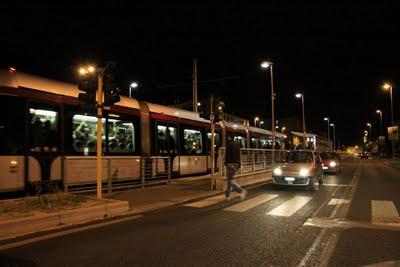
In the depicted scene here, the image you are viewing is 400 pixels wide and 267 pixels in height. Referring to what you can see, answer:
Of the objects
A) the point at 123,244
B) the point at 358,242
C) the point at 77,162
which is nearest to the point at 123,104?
the point at 77,162

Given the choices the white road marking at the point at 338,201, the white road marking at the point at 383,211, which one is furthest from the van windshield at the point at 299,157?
the white road marking at the point at 383,211

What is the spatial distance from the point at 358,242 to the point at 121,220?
208 inches

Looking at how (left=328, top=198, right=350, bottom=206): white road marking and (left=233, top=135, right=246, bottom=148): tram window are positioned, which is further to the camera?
(left=233, top=135, right=246, bottom=148): tram window

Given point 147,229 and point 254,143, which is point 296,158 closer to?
point 147,229

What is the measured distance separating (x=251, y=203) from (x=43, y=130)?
269 inches

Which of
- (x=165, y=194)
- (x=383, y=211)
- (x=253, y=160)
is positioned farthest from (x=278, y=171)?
(x=383, y=211)

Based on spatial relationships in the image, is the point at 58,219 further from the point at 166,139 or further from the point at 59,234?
the point at 166,139

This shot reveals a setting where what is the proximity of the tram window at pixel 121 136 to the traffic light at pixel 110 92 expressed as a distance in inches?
154

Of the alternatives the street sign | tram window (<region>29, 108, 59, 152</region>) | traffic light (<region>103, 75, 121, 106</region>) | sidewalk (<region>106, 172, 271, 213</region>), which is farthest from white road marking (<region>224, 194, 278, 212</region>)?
the street sign

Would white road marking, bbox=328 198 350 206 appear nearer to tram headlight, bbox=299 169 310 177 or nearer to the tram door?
tram headlight, bbox=299 169 310 177

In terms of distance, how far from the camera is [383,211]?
11.0 meters

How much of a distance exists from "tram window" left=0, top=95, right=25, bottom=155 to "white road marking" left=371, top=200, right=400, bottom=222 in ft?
31.7

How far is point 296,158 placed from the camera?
1738 centimetres

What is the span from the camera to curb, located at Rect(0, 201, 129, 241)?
7604 mm
